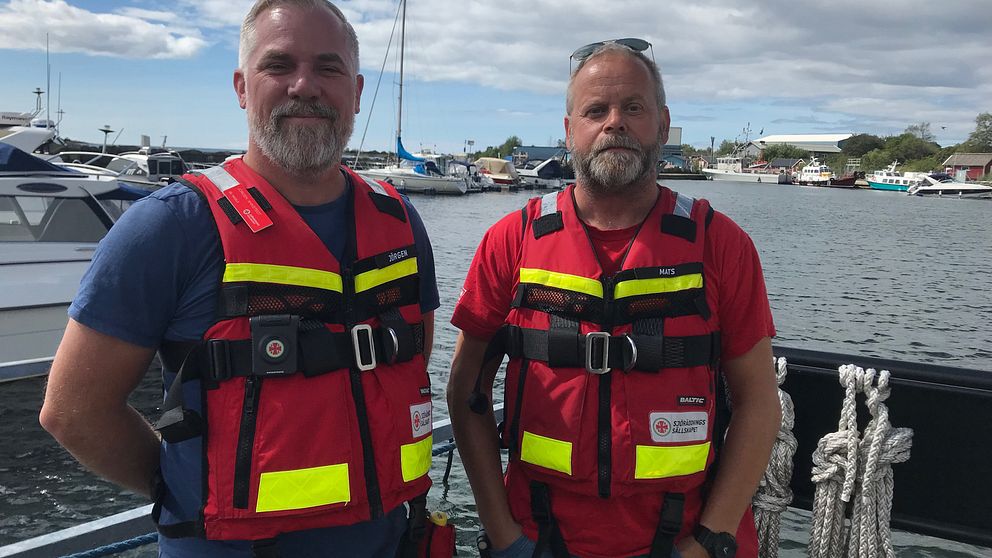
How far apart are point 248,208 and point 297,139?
0.26 meters

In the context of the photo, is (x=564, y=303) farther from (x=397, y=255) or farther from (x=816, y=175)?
(x=816, y=175)

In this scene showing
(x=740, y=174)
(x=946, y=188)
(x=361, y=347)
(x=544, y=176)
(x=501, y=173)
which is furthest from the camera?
(x=740, y=174)

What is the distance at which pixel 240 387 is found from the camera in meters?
2.05

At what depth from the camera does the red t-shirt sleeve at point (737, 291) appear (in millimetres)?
2416

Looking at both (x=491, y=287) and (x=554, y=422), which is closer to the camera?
(x=554, y=422)

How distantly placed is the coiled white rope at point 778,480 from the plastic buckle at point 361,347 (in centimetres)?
151

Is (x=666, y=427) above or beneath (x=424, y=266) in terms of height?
beneath

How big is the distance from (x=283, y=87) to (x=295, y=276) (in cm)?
59

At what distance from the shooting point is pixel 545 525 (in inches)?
95.4

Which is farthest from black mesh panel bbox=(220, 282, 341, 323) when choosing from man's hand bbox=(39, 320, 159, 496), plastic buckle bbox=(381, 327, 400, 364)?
man's hand bbox=(39, 320, 159, 496)

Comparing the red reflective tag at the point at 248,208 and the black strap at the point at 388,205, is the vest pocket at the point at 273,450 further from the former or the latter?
the black strap at the point at 388,205

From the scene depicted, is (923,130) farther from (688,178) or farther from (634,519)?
(634,519)

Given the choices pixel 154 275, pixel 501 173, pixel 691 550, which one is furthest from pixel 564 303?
pixel 501 173

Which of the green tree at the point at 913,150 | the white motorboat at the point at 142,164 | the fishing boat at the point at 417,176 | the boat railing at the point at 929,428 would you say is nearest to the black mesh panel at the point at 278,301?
the boat railing at the point at 929,428
